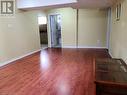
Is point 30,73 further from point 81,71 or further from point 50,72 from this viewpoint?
point 81,71

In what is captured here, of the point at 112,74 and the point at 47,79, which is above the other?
the point at 112,74

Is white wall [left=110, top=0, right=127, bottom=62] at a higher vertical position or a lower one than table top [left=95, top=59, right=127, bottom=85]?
higher

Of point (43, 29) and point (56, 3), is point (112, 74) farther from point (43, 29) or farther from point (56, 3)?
point (43, 29)

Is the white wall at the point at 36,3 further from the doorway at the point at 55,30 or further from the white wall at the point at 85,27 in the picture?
the doorway at the point at 55,30

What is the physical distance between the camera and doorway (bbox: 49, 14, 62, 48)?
9.15 meters

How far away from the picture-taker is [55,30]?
9.37m

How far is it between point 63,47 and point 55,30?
3.79 feet

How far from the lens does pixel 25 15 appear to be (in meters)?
6.68

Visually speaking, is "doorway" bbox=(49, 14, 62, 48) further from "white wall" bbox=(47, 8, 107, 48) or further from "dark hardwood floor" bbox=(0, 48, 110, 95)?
"dark hardwood floor" bbox=(0, 48, 110, 95)

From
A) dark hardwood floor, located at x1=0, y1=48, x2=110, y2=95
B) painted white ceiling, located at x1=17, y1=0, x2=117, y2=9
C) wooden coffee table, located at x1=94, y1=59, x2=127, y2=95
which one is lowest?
dark hardwood floor, located at x1=0, y1=48, x2=110, y2=95

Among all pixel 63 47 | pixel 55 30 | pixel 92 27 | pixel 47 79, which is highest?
pixel 92 27

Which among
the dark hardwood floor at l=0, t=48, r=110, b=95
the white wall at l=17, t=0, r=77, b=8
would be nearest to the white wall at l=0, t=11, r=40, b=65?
the white wall at l=17, t=0, r=77, b=8

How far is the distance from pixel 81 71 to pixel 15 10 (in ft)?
10.9

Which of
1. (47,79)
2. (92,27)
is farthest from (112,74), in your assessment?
(92,27)
